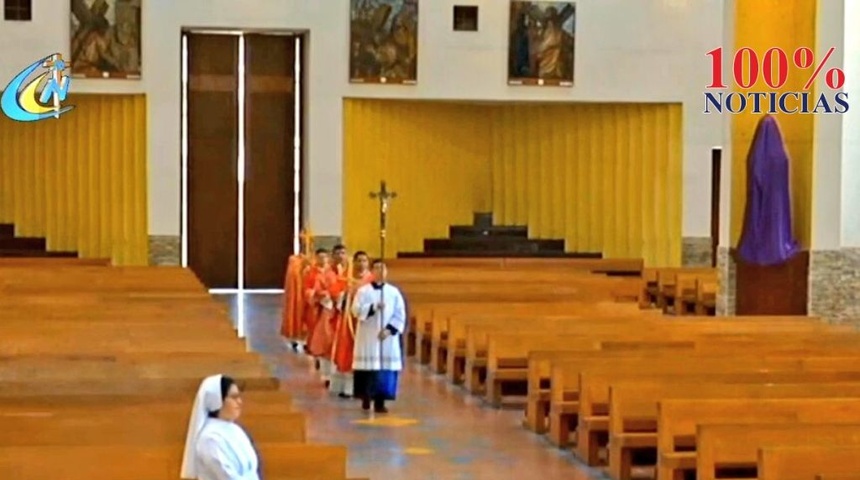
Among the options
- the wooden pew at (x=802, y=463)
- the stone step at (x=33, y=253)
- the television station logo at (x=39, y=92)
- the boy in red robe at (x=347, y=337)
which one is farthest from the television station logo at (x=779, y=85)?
the stone step at (x=33, y=253)

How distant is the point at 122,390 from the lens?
9695 mm

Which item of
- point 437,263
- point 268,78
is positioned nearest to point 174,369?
point 437,263

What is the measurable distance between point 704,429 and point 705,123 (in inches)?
681

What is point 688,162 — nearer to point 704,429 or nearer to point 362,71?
point 362,71

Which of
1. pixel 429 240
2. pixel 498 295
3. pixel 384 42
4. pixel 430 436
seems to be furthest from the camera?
pixel 429 240

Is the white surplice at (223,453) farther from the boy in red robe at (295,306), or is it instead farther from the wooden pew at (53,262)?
the wooden pew at (53,262)

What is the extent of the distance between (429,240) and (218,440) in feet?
65.1

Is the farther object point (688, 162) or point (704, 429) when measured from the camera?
point (688, 162)

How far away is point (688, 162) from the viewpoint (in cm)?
2556

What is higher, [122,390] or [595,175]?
[595,175]

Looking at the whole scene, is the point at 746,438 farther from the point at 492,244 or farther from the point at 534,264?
the point at 492,244

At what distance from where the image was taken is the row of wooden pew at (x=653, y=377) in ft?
28.6

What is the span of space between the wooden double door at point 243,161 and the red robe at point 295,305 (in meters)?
7.55

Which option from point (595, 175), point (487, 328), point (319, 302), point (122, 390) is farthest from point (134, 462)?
point (595, 175)
